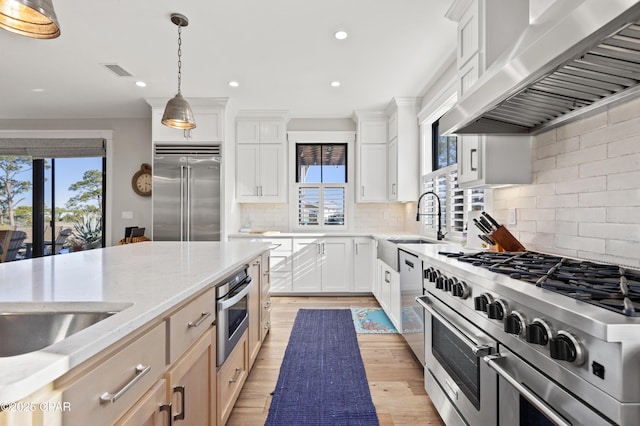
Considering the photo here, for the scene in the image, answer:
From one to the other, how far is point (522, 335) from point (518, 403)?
0.83 ft

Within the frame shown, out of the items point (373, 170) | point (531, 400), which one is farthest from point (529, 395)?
point (373, 170)

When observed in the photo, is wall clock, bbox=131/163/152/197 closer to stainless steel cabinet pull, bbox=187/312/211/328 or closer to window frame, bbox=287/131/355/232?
window frame, bbox=287/131/355/232

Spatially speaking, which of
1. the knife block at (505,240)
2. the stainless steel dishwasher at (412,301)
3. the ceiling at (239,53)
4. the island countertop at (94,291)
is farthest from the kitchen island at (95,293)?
the ceiling at (239,53)

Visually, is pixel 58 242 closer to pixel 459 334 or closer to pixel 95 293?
pixel 95 293

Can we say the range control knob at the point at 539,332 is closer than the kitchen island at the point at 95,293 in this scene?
No

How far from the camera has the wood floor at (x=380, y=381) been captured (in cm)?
179

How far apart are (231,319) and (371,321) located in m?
2.01

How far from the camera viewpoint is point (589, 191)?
1552 mm

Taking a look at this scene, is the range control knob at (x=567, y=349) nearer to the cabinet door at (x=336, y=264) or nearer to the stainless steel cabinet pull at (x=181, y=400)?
the stainless steel cabinet pull at (x=181, y=400)

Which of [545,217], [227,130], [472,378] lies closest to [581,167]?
[545,217]

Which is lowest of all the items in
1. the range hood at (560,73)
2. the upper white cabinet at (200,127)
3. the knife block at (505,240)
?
the knife block at (505,240)

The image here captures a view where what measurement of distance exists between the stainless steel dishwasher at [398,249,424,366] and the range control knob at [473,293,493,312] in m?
0.92

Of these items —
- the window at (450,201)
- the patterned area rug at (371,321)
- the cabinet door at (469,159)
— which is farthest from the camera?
the patterned area rug at (371,321)

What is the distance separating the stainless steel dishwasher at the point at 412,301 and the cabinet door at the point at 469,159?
67cm
